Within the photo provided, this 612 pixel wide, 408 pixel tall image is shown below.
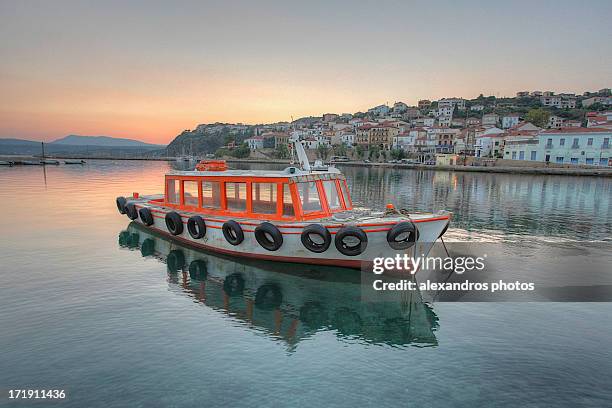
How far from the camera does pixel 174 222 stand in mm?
13172

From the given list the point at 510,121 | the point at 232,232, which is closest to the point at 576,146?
the point at 510,121

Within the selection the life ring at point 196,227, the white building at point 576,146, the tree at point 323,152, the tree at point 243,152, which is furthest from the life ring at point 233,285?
the tree at point 243,152

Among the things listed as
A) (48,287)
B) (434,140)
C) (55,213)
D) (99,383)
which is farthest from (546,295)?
(434,140)

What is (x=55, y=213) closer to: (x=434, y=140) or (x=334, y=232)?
(x=334, y=232)

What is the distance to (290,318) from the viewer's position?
827cm

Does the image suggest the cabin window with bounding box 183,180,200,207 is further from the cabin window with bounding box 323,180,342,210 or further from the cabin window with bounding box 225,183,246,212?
the cabin window with bounding box 323,180,342,210

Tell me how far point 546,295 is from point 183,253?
1100 cm

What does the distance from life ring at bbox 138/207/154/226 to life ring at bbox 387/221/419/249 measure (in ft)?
32.3

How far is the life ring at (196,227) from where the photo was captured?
12.4m

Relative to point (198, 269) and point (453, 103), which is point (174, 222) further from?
point (453, 103)

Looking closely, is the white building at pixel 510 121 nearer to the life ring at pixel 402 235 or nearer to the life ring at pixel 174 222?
the life ring at pixel 402 235

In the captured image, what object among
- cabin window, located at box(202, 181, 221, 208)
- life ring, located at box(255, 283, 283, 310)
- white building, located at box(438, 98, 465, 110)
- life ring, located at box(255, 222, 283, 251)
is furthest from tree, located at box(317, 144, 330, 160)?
life ring, located at box(255, 283, 283, 310)

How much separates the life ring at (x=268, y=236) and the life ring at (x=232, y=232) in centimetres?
70

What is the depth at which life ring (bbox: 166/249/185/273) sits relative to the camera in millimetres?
11594
